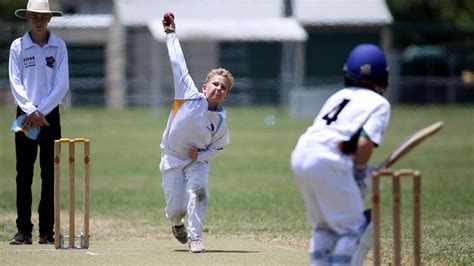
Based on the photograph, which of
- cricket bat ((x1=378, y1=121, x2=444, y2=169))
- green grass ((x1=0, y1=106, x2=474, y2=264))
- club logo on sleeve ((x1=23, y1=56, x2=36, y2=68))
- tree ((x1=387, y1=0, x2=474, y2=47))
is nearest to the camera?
cricket bat ((x1=378, y1=121, x2=444, y2=169))

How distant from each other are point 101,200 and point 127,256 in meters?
5.89

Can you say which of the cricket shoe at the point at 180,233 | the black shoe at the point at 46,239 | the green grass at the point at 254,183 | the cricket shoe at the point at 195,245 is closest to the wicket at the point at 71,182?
the black shoe at the point at 46,239

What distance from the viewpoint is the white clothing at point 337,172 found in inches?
269

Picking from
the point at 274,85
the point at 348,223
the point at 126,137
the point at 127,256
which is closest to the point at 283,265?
the point at 127,256

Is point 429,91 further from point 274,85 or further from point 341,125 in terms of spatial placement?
point 341,125

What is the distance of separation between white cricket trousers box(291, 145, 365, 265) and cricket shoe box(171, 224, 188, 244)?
3039 mm

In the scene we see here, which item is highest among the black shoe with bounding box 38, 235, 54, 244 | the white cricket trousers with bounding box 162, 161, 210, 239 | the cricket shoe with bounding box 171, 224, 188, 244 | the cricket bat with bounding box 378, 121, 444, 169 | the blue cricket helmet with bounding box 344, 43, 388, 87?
the blue cricket helmet with bounding box 344, 43, 388, 87

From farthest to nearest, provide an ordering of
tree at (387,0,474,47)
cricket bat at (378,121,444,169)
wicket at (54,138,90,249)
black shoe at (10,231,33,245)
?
tree at (387,0,474,47)
black shoe at (10,231,33,245)
wicket at (54,138,90,249)
cricket bat at (378,121,444,169)

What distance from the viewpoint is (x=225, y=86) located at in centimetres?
964

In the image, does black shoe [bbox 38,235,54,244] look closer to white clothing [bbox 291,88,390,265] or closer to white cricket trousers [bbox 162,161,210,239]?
white cricket trousers [bbox 162,161,210,239]

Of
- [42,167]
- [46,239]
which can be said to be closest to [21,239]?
[46,239]

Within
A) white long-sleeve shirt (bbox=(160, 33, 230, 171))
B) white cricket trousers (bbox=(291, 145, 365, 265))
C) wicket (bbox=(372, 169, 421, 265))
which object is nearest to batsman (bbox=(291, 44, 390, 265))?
white cricket trousers (bbox=(291, 145, 365, 265))

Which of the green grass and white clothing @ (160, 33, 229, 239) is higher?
white clothing @ (160, 33, 229, 239)

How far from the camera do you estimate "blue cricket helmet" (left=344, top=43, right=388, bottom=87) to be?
703 centimetres
